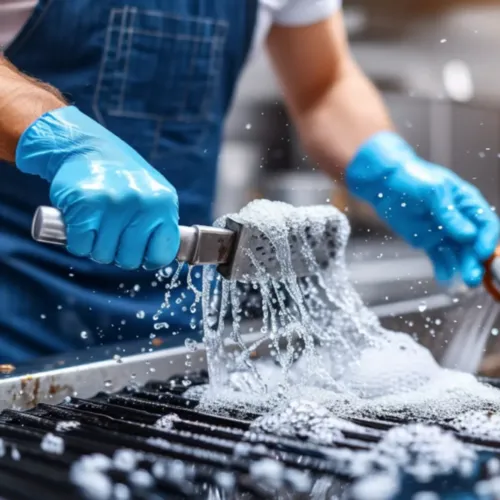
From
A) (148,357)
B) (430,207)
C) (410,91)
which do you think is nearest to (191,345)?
(148,357)

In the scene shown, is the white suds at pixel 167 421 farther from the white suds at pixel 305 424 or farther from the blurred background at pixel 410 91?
the blurred background at pixel 410 91

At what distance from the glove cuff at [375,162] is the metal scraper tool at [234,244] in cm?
31

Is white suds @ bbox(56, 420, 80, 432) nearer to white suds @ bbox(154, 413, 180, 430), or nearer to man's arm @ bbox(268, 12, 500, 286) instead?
white suds @ bbox(154, 413, 180, 430)

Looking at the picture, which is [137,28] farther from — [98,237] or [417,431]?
[417,431]

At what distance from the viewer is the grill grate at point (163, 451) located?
0.60 metres

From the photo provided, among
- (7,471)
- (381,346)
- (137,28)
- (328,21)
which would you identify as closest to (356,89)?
(328,21)

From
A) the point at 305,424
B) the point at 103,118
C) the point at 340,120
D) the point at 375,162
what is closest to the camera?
the point at 305,424

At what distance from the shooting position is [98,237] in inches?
30.8

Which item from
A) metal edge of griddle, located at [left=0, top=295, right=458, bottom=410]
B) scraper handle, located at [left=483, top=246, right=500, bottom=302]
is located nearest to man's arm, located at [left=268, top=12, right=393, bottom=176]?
scraper handle, located at [left=483, top=246, right=500, bottom=302]

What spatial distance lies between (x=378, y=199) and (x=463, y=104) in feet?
4.96

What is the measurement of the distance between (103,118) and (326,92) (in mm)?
528

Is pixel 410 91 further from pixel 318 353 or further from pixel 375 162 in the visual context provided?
pixel 318 353

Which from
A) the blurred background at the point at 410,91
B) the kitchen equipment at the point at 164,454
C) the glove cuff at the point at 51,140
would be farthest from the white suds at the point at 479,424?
the blurred background at the point at 410,91

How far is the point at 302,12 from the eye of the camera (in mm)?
1394
